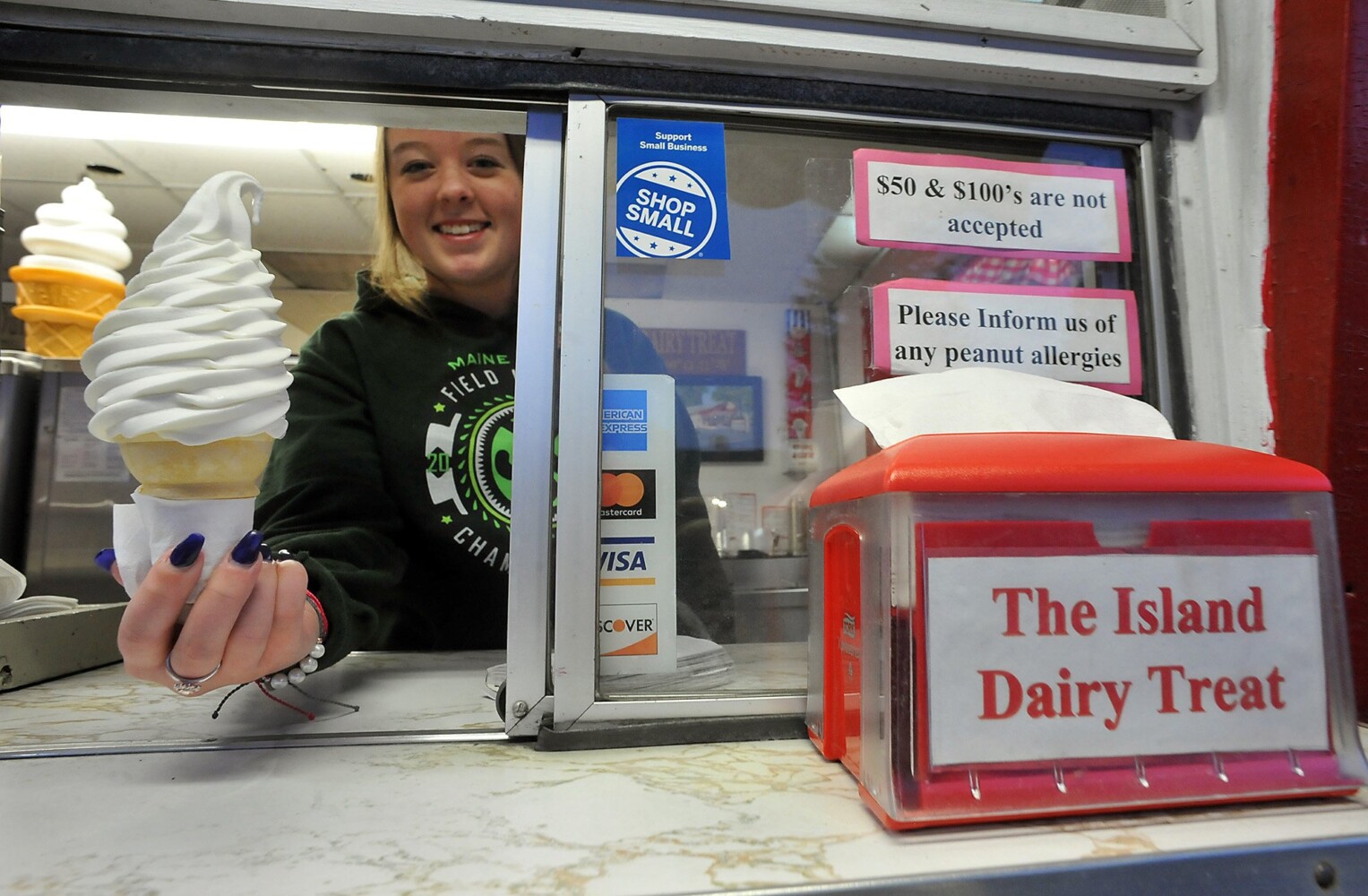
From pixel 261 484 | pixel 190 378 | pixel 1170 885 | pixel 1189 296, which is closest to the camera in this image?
pixel 1170 885

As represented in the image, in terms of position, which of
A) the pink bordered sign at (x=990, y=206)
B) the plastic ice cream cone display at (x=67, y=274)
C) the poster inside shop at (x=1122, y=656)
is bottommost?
the poster inside shop at (x=1122, y=656)

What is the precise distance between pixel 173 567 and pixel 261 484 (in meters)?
0.70

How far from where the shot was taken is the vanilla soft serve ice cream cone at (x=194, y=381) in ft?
1.77

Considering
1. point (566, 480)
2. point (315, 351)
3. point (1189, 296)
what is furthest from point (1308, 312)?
point (315, 351)

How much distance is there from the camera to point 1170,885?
0.44 m

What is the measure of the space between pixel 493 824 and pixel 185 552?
321 mm

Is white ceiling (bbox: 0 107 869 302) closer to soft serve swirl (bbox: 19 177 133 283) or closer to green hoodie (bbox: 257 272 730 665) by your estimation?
soft serve swirl (bbox: 19 177 133 283)

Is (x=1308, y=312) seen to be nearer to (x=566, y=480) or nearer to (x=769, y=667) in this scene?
(x=769, y=667)

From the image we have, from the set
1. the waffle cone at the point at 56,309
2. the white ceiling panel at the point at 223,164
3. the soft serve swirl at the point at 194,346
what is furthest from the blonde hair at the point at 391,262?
the white ceiling panel at the point at 223,164

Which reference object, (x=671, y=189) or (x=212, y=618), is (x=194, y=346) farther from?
(x=671, y=189)

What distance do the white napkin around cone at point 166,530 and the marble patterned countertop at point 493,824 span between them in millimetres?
165

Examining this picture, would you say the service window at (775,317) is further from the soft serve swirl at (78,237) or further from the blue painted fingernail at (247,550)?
the soft serve swirl at (78,237)

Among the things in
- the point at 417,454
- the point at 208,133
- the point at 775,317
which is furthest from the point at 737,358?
the point at 208,133

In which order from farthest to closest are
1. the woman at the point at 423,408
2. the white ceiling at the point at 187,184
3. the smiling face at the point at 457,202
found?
the white ceiling at the point at 187,184, the smiling face at the point at 457,202, the woman at the point at 423,408
